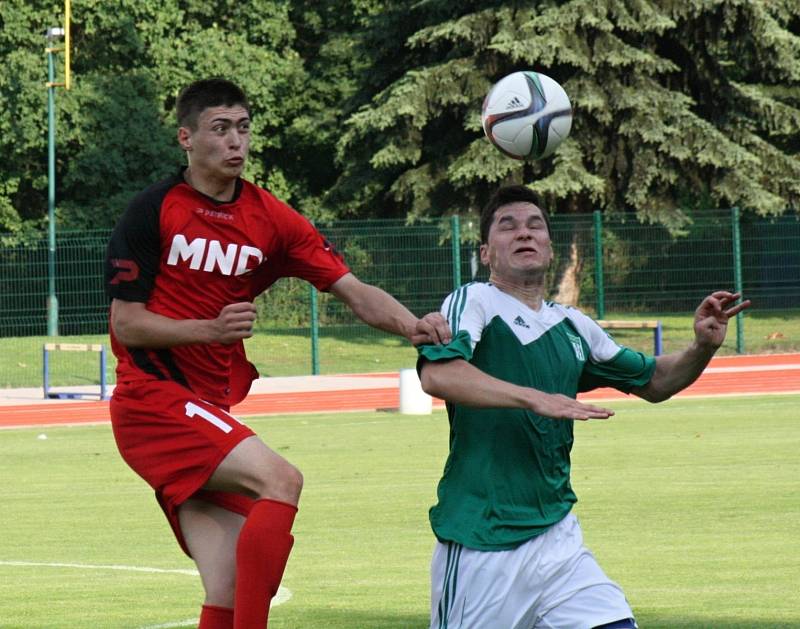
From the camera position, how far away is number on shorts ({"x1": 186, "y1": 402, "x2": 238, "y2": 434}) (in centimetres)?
567

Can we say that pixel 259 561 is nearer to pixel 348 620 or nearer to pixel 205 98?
pixel 205 98

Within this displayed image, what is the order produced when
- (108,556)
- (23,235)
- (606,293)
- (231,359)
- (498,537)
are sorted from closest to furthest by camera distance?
Result: 1. (498,537)
2. (231,359)
3. (108,556)
4. (23,235)
5. (606,293)

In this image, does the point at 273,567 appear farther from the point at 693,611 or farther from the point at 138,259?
the point at 693,611

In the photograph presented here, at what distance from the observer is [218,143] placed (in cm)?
588

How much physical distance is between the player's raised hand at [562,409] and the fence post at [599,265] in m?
26.0

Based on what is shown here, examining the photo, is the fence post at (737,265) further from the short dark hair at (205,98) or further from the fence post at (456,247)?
the short dark hair at (205,98)

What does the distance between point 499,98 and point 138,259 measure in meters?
3.98

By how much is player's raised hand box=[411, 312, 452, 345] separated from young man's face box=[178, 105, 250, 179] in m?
1.21

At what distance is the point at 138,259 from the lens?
5.70m

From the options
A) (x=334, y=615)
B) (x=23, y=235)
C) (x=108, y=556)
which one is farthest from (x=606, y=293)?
(x=334, y=615)

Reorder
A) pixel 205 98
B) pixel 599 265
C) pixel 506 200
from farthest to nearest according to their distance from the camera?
pixel 599 265, pixel 205 98, pixel 506 200

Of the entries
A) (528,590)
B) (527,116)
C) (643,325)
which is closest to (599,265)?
(643,325)

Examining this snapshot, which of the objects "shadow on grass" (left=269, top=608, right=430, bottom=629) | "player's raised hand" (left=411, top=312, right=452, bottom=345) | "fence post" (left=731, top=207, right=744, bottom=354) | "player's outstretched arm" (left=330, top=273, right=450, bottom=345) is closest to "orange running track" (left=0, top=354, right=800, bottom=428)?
"fence post" (left=731, top=207, right=744, bottom=354)

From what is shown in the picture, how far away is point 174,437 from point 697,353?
1923mm
